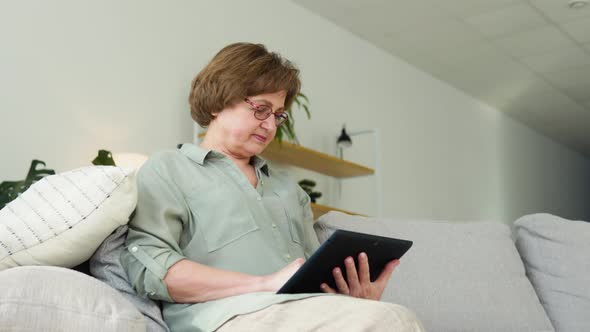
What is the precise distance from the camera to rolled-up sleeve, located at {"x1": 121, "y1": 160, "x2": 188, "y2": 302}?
1452mm

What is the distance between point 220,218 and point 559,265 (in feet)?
3.76

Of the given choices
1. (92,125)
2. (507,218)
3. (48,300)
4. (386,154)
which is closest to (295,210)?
(48,300)

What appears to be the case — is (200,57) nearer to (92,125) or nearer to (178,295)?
(92,125)

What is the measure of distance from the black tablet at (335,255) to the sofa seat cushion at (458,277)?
545mm

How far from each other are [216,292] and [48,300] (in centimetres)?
38

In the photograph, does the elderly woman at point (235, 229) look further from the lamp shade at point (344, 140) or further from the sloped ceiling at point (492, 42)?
the sloped ceiling at point (492, 42)

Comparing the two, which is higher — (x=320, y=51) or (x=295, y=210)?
(x=320, y=51)

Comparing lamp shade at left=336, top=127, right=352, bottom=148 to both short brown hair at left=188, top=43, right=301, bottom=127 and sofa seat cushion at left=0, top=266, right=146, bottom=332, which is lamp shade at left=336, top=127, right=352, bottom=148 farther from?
sofa seat cushion at left=0, top=266, right=146, bottom=332

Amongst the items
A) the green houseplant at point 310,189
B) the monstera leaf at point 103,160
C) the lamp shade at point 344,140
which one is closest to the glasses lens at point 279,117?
the monstera leaf at point 103,160

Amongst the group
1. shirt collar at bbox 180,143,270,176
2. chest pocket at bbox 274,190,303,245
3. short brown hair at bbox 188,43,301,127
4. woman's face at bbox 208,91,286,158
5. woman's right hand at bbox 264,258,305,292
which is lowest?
woman's right hand at bbox 264,258,305,292

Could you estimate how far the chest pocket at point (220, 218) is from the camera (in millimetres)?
1602

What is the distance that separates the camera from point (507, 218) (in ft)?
23.6

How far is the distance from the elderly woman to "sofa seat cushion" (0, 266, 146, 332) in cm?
22

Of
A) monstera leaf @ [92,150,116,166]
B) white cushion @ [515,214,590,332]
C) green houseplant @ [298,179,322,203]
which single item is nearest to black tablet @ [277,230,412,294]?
white cushion @ [515,214,590,332]
